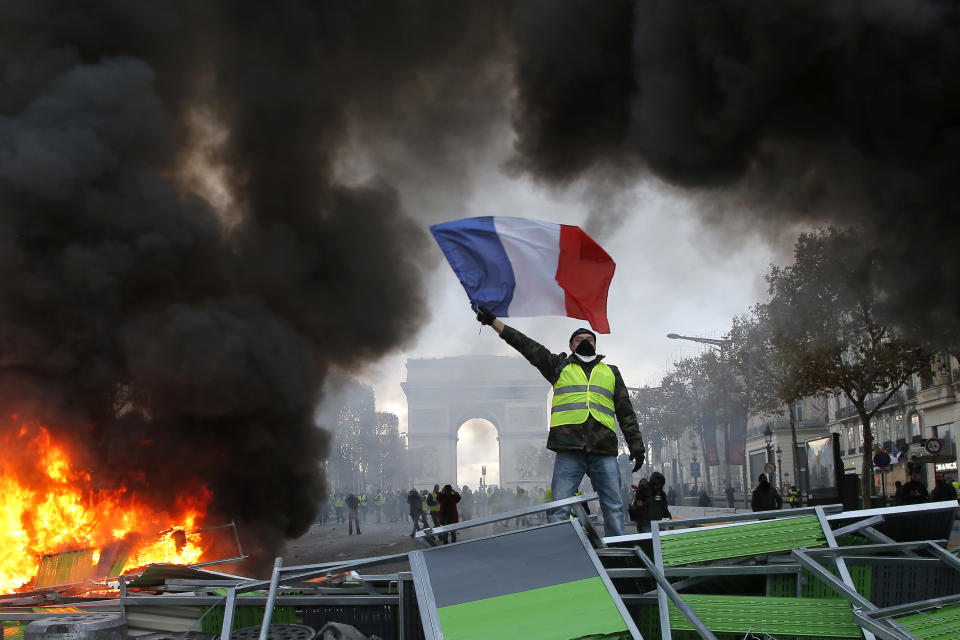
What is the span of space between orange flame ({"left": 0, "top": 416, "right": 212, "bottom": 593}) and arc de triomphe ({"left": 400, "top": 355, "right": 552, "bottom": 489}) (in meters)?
28.8

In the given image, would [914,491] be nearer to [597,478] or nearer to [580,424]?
[597,478]

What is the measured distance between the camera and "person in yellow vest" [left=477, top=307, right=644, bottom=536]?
16.5 ft

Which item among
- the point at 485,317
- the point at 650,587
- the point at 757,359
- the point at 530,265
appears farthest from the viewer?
the point at 757,359

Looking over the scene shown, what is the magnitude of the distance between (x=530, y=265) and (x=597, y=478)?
180 cm

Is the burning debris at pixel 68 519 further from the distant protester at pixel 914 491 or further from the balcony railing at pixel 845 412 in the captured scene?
the balcony railing at pixel 845 412

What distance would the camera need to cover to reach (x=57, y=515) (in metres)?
11.1

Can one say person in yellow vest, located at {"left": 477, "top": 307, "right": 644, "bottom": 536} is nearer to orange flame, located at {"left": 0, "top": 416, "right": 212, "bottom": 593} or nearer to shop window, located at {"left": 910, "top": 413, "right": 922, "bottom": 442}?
orange flame, located at {"left": 0, "top": 416, "right": 212, "bottom": 593}

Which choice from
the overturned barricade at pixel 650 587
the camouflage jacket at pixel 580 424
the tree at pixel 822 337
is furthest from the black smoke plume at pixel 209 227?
the tree at pixel 822 337

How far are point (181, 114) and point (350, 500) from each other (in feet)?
43.2

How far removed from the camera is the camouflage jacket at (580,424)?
5.02m

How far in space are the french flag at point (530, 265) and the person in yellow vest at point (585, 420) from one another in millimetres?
1048

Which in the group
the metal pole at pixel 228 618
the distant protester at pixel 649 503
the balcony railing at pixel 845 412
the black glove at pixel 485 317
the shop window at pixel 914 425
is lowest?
the metal pole at pixel 228 618

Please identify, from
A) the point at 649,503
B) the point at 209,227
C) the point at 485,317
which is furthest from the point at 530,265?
the point at 209,227

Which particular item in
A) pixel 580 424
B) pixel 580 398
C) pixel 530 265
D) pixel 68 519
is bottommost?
pixel 68 519
